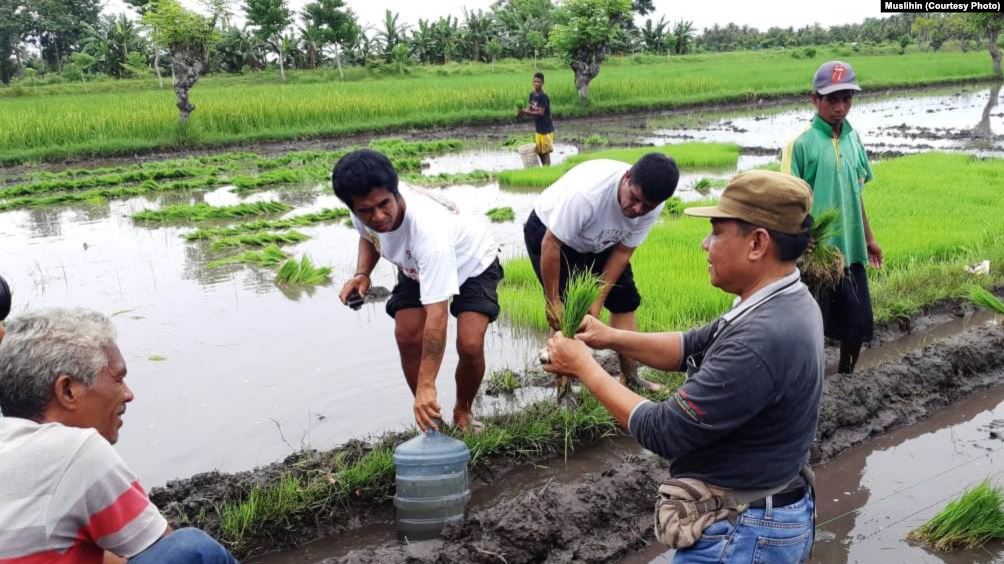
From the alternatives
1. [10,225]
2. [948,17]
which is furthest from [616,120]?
[948,17]

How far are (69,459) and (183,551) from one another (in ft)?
1.28

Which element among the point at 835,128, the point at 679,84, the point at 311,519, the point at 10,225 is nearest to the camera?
the point at 311,519

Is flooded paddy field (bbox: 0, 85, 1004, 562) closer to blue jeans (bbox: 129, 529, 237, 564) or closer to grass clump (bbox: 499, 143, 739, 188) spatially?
grass clump (bbox: 499, 143, 739, 188)

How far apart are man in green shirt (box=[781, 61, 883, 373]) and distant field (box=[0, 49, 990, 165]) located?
15592 millimetres

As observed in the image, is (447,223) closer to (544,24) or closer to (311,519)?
(311,519)

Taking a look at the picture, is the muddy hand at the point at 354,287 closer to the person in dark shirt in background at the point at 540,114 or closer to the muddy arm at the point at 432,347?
the muddy arm at the point at 432,347

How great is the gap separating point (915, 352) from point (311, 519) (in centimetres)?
360

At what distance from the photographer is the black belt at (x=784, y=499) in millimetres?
1992

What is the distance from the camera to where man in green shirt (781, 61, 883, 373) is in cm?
407

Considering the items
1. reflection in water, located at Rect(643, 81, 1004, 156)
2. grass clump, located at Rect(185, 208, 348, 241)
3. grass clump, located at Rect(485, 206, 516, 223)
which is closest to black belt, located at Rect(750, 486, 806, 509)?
grass clump, located at Rect(485, 206, 516, 223)

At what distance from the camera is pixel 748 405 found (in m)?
1.85

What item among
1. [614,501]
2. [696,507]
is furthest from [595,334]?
[614,501]

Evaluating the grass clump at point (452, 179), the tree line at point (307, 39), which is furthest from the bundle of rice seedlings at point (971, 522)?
the tree line at point (307, 39)

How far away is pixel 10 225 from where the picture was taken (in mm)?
10383
